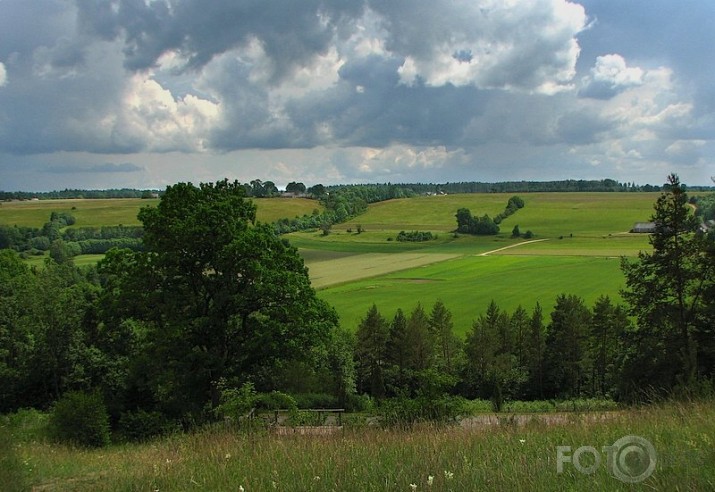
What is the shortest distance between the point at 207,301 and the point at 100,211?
152176mm

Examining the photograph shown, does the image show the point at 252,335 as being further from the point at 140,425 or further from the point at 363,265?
the point at 363,265

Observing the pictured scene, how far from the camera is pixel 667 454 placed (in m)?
5.74

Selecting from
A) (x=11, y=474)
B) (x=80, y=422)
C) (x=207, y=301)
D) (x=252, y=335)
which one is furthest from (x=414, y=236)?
(x=11, y=474)

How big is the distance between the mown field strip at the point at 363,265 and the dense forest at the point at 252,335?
42334 mm

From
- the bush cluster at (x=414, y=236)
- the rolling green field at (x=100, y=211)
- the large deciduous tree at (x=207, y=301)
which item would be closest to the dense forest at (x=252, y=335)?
the large deciduous tree at (x=207, y=301)

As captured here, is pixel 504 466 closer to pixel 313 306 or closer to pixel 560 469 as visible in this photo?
pixel 560 469

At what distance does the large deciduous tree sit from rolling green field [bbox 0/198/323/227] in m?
110

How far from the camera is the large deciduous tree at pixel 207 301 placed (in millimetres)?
22625

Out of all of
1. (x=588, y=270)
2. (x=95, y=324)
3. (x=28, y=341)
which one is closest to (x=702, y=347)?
(x=95, y=324)

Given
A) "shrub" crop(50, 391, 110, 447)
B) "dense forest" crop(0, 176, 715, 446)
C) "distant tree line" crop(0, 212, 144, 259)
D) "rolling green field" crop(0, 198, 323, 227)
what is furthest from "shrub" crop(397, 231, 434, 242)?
"shrub" crop(50, 391, 110, 447)

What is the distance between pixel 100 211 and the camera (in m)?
160

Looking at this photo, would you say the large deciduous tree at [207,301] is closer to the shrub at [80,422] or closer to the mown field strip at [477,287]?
the shrub at [80,422]

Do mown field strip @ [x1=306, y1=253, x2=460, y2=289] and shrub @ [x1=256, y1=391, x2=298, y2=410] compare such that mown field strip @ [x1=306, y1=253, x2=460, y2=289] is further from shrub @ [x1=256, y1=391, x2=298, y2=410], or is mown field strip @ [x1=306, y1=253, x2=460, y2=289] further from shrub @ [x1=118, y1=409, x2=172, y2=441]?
shrub @ [x1=256, y1=391, x2=298, y2=410]

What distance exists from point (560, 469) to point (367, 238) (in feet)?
474
